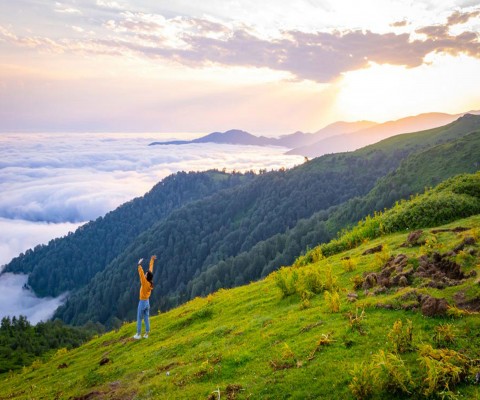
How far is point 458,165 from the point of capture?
15012cm

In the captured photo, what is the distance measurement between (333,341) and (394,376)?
344 cm

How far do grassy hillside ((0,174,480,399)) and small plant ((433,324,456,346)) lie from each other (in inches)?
1.2

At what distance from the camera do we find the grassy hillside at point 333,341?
901 cm

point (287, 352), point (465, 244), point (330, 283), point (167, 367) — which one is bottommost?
point (167, 367)

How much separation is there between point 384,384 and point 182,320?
17.1 metres

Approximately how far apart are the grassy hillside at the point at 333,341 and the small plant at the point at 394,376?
4 centimetres

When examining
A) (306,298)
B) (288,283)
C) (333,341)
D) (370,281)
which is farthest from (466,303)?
(288,283)

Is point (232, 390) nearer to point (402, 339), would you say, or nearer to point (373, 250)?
point (402, 339)

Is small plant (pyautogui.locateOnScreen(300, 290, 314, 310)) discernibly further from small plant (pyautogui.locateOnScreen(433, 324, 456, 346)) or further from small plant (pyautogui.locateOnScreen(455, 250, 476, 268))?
small plant (pyautogui.locateOnScreen(433, 324, 456, 346))

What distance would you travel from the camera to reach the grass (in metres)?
9.73

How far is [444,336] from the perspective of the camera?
993 cm

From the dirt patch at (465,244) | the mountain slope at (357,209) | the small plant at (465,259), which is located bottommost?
the mountain slope at (357,209)

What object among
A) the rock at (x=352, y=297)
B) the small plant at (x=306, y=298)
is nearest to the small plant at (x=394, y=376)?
the rock at (x=352, y=297)

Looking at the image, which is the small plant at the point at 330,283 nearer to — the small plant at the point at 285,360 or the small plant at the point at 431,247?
the small plant at the point at 431,247
